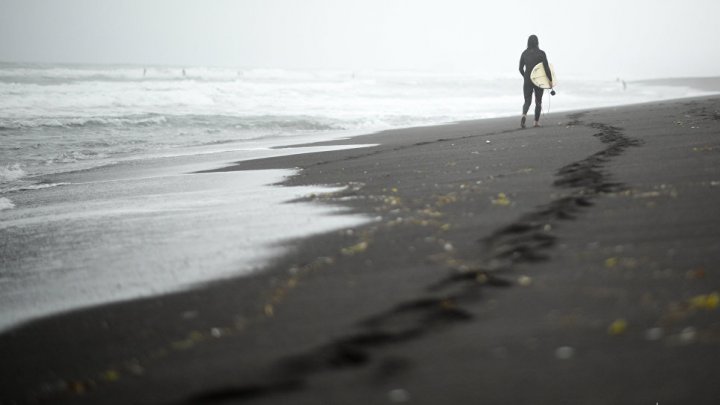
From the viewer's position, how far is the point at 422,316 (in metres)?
2.35

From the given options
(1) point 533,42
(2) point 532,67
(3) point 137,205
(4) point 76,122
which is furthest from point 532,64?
(4) point 76,122

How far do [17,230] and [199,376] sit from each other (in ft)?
12.5

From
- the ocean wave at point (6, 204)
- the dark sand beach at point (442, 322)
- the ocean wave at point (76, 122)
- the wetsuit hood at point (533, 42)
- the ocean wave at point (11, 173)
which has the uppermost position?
the wetsuit hood at point (533, 42)

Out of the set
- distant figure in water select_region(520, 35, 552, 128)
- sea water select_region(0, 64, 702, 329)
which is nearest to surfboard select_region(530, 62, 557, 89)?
distant figure in water select_region(520, 35, 552, 128)

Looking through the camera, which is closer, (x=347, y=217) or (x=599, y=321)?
(x=599, y=321)

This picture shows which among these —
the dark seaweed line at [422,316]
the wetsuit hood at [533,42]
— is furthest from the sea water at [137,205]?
the wetsuit hood at [533,42]

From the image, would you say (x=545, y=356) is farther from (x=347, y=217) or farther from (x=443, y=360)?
(x=347, y=217)

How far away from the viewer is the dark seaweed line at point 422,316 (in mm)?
1931

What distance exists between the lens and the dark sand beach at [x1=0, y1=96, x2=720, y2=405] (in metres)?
1.85

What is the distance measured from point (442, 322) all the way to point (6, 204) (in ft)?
20.0

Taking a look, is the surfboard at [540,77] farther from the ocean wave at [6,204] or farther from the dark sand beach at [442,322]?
the ocean wave at [6,204]

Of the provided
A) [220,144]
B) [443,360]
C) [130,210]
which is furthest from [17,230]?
[220,144]

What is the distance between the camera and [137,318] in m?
2.71

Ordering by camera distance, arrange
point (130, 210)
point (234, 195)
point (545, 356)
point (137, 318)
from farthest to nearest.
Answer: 1. point (234, 195)
2. point (130, 210)
3. point (137, 318)
4. point (545, 356)
